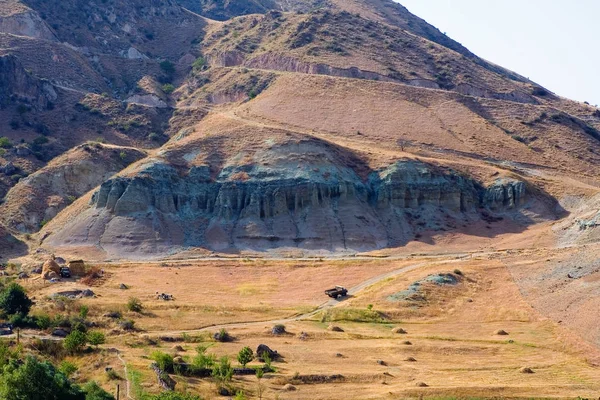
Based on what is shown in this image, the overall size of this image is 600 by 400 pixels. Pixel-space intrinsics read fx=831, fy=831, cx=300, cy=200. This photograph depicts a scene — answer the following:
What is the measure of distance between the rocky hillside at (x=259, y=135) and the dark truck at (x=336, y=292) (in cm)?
1509

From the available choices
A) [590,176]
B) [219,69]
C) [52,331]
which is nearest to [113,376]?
[52,331]

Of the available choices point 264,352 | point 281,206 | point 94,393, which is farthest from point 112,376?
point 281,206

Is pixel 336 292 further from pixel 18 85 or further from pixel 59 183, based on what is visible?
pixel 18 85

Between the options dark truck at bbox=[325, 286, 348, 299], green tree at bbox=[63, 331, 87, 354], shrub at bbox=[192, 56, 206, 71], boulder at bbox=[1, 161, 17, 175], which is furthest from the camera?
shrub at bbox=[192, 56, 206, 71]

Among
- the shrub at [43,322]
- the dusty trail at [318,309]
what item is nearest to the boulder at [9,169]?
the dusty trail at [318,309]

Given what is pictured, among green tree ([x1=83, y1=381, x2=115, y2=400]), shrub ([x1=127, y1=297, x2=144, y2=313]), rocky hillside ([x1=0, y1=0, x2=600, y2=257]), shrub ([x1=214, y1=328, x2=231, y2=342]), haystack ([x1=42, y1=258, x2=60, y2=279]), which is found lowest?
haystack ([x1=42, y1=258, x2=60, y2=279])

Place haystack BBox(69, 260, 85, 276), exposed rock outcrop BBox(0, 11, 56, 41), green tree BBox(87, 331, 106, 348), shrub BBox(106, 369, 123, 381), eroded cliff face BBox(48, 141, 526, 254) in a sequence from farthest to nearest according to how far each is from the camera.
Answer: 1. exposed rock outcrop BBox(0, 11, 56, 41)
2. eroded cliff face BBox(48, 141, 526, 254)
3. haystack BBox(69, 260, 85, 276)
4. green tree BBox(87, 331, 106, 348)
5. shrub BBox(106, 369, 123, 381)

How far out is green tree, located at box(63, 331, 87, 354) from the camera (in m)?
47.2

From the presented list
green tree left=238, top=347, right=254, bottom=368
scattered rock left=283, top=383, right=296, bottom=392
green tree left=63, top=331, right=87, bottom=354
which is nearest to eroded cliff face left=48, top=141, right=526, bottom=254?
green tree left=63, top=331, right=87, bottom=354

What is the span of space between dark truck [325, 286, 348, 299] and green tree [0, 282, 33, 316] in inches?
955

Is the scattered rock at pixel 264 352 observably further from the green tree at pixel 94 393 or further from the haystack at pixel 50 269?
the haystack at pixel 50 269

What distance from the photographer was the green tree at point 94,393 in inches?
1431

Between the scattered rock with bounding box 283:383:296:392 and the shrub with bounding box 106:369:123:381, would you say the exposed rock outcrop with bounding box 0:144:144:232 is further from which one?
the scattered rock with bounding box 283:383:296:392

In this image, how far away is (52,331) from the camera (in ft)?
173
